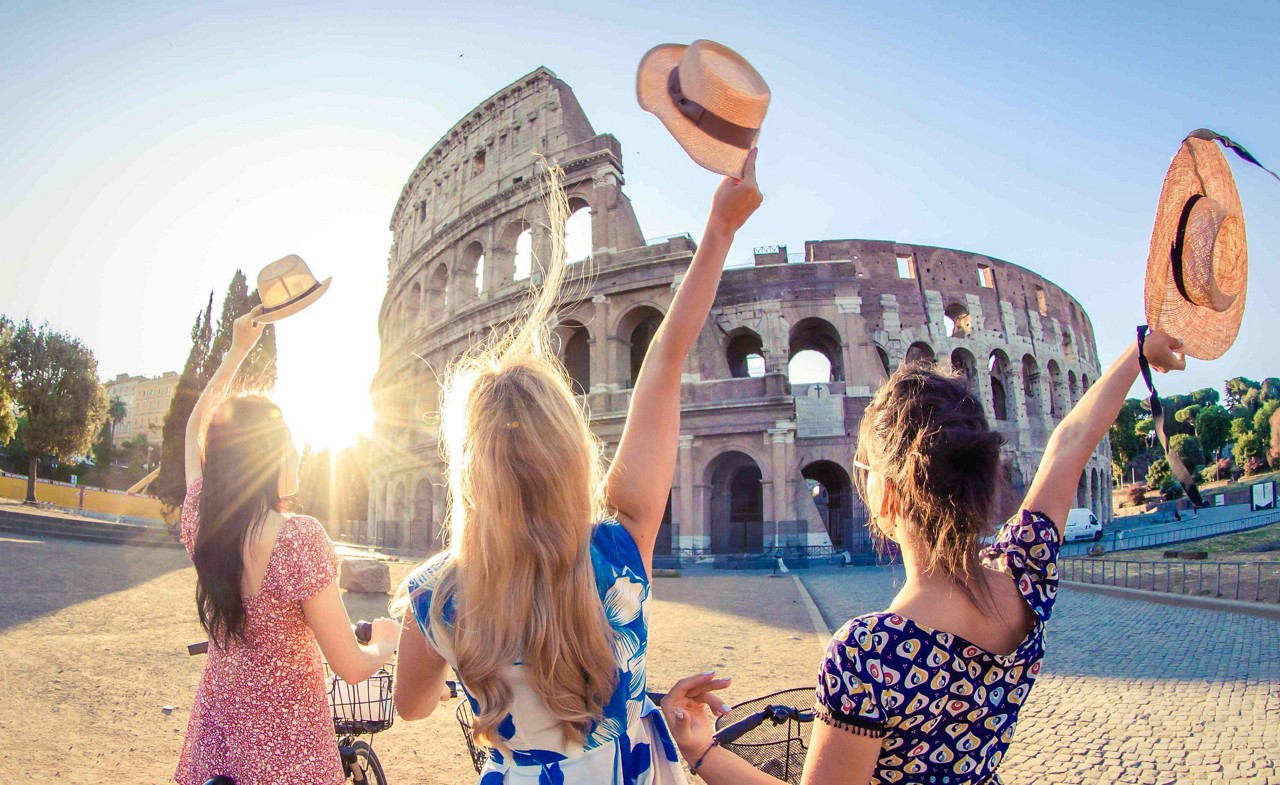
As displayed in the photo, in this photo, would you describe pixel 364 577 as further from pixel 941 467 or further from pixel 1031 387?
pixel 1031 387

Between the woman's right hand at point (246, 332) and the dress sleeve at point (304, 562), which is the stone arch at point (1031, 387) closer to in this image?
the woman's right hand at point (246, 332)

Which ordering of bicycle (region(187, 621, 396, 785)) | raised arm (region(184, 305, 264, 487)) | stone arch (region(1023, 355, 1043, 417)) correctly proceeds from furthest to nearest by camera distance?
stone arch (region(1023, 355, 1043, 417))
bicycle (region(187, 621, 396, 785))
raised arm (region(184, 305, 264, 487))

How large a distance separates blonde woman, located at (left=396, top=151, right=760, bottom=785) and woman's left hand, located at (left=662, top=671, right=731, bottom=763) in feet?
0.16

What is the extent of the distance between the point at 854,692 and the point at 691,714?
1.08ft

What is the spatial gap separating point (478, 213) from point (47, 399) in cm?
2049

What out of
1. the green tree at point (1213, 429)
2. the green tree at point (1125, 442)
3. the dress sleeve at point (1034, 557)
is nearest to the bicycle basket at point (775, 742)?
the dress sleeve at point (1034, 557)

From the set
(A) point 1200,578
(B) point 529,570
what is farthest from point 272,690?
(A) point 1200,578

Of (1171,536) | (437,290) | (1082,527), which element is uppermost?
(437,290)

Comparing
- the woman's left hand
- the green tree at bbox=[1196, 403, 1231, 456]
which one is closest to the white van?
the woman's left hand

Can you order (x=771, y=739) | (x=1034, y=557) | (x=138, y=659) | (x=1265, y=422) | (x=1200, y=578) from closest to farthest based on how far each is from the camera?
(x=1034, y=557) → (x=771, y=739) → (x=138, y=659) → (x=1200, y=578) → (x=1265, y=422)

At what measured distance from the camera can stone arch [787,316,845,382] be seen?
22661 millimetres

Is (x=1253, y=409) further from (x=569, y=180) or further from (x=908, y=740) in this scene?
(x=908, y=740)

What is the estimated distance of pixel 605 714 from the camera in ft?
4.14

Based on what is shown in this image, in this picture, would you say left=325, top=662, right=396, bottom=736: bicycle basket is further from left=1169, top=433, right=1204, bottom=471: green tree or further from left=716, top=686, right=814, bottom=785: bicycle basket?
left=1169, top=433, right=1204, bottom=471: green tree
